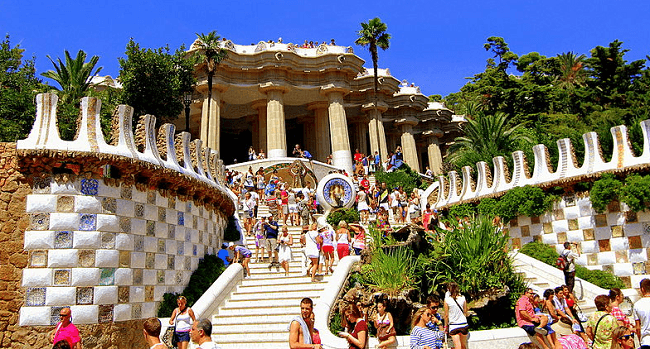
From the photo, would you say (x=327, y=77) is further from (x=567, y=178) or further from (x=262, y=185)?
(x=567, y=178)

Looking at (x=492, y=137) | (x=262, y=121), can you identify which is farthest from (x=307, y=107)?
(x=492, y=137)

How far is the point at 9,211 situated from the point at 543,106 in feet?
122

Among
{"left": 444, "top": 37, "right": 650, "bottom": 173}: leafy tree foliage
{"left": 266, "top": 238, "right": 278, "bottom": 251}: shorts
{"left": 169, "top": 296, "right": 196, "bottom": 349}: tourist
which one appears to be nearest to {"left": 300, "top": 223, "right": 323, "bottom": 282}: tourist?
{"left": 266, "top": 238, "right": 278, "bottom": 251}: shorts

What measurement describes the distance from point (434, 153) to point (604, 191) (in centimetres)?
3689

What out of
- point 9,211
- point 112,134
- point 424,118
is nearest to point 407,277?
point 112,134

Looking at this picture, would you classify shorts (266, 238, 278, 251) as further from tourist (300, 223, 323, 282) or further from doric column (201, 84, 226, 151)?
doric column (201, 84, 226, 151)

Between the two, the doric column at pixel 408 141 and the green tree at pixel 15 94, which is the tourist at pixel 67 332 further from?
the doric column at pixel 408 141

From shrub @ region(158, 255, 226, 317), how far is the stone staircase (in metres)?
0.98

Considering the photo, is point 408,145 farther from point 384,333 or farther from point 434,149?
point 384,333

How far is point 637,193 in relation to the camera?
1580 centimetres

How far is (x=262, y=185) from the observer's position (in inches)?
1063

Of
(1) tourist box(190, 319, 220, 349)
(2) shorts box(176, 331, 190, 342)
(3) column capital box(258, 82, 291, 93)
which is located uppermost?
(3) column capital box(258, 82, 291, 93)

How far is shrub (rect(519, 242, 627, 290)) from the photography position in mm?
16219

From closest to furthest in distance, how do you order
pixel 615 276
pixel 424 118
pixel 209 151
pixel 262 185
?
pixel 615 276 < pixel 209 151 < pixel 262 185 < pixel 424 118
